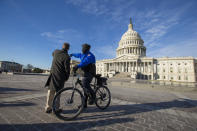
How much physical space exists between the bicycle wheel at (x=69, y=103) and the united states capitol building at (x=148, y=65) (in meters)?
52.7

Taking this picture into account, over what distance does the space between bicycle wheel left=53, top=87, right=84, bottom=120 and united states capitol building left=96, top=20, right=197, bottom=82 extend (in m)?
52.7

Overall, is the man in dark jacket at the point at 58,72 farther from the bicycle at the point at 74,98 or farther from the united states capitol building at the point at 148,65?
the united states capitol building at the point at 148,65

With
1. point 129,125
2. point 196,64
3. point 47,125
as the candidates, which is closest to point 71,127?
point 47,125

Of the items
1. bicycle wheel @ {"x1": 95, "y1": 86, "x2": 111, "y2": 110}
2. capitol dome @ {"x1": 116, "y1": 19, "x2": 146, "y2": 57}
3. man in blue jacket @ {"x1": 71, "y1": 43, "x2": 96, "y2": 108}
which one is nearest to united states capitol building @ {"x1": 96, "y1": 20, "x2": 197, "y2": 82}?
capitol dome @ {"x1": 116, "y1": 19, "x2": 146, "y2": 57}

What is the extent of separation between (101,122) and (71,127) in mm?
810

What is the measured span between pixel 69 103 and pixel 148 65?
243 feet

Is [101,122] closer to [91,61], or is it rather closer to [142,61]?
[91,61]

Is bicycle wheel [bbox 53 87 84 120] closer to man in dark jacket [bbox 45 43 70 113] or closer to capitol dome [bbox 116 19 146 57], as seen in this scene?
man in dark jacket [bbox 45 43 70 113]

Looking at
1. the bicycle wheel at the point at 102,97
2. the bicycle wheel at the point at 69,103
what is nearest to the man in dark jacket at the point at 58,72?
the bicycle wheel at the point at 69,103

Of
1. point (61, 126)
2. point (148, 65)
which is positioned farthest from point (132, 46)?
point (61, 126)

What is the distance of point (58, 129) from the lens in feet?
7.20

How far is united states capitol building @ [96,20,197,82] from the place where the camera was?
6050 cm

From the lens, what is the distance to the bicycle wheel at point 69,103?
2.66m

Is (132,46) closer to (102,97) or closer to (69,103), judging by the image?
(102,97)
